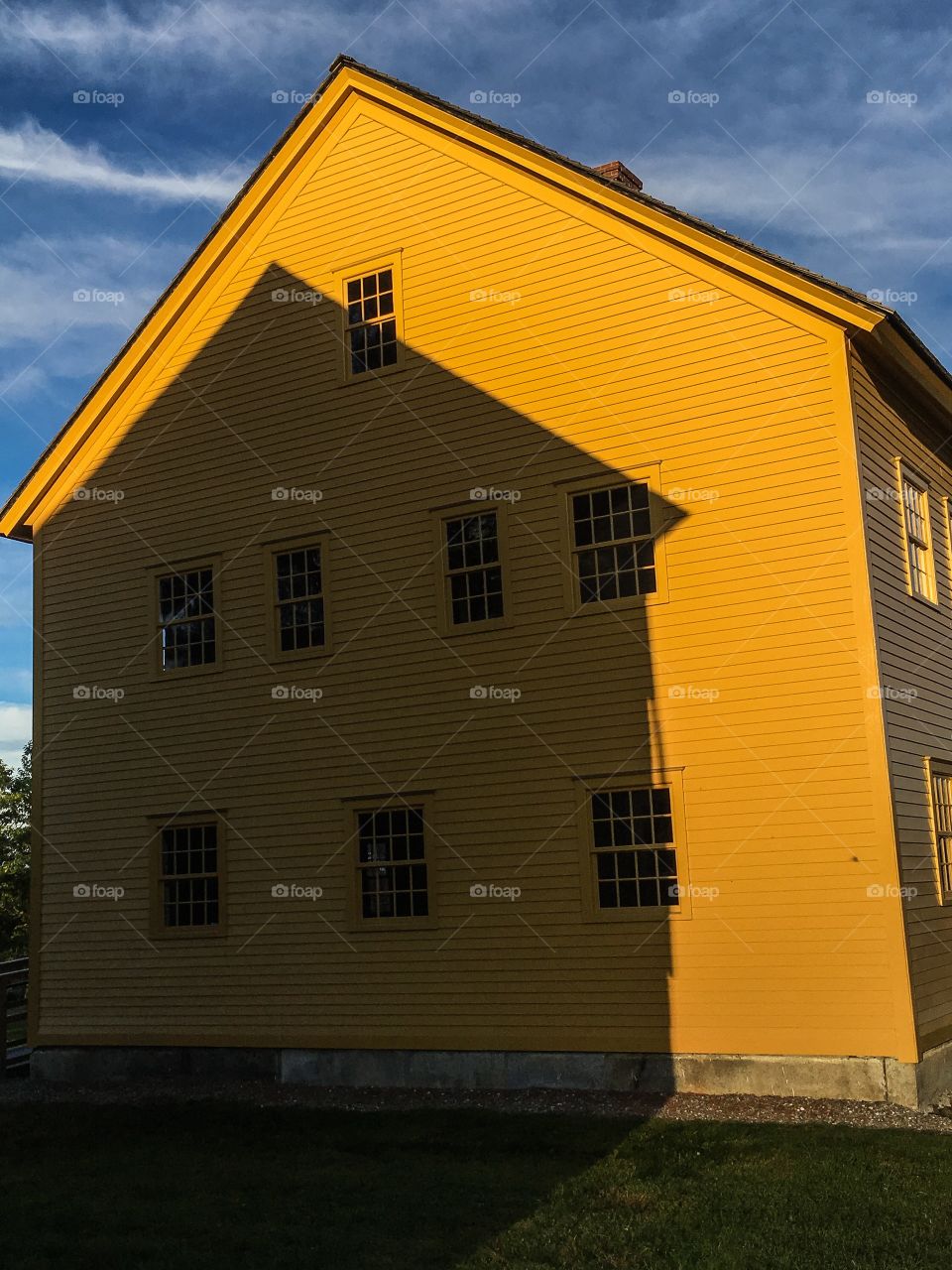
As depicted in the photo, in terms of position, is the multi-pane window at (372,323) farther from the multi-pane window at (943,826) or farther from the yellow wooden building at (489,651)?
the multi-pane window at (943,826)

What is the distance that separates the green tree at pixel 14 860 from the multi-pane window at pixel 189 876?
20978 millimetres

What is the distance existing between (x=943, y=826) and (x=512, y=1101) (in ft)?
19.5

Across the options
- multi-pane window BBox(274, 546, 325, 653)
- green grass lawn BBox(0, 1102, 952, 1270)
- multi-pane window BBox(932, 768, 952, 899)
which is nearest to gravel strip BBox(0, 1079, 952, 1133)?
green grass lawn BBox(0, 1102, 952, 1270)

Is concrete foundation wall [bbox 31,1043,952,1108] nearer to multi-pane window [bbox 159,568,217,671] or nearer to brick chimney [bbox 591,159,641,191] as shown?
multi-pane window [bbox 159,568,217,671]

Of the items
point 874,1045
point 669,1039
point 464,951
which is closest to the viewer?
point 874,1045

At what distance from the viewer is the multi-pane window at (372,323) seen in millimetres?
17328

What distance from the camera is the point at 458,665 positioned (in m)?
16.0

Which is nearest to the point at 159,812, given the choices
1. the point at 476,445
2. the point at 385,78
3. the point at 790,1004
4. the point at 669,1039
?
the point at 476,445

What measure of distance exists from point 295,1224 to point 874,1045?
6388 millimetres

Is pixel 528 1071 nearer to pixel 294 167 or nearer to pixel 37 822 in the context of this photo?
pixel 37 822

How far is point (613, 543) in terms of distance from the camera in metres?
15.1

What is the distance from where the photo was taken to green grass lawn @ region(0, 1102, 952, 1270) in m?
8.25

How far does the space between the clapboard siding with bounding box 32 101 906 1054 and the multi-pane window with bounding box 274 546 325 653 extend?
0.32 meters

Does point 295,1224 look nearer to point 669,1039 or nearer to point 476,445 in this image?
point 669,1039
